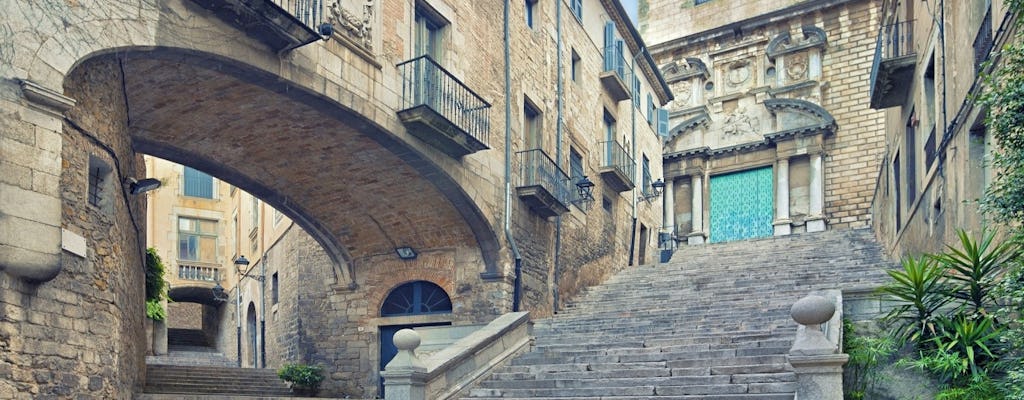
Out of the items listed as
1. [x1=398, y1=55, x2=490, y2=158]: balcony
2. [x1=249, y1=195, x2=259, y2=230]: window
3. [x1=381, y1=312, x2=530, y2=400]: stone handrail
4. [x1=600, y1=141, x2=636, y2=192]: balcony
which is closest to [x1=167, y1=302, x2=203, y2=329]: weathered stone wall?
[x1=249, y1=195, x2=259, y2=230]: window

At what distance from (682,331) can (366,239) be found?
20.5ft

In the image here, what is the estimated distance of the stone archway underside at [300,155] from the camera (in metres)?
10.4

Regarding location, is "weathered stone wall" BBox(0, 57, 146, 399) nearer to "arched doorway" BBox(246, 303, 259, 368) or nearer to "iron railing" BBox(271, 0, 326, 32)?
"iron railing" BBox(271, 0, 326, 32)

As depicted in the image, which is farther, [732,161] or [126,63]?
[732,161]

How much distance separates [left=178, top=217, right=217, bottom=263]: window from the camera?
99.9 feet

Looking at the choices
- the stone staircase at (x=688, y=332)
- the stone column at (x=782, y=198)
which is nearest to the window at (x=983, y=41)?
the stone staircase at (x=688, y=332)

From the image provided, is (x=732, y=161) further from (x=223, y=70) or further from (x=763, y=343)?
(x=223, y=70)

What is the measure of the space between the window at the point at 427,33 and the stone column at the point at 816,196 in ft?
55.9

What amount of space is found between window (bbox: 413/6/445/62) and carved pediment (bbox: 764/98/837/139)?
17.3 metres

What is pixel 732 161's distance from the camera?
29859 millimetres

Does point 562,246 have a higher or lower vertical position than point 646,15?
lower

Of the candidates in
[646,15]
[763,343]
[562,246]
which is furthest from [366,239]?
[646,15]

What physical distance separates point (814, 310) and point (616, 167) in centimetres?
1313

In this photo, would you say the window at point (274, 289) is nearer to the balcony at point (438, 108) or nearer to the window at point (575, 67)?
the window at point (575, 67)
